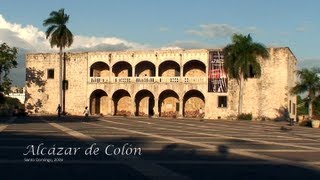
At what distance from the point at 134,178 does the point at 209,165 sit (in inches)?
117

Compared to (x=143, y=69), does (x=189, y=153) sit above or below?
below

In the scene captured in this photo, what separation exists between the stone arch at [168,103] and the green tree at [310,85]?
12514mm

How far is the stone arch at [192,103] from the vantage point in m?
54.4

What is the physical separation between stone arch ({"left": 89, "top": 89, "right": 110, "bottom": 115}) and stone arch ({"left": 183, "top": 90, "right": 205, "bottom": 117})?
8.96 meters

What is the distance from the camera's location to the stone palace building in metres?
50.9

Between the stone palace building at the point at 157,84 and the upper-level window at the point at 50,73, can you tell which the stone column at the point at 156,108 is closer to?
the stone palace building at the point at 157,84

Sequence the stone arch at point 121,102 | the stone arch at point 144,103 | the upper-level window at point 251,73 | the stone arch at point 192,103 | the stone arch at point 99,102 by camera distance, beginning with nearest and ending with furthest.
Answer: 1. the upper-level window at point 251,73
2. the stone arch at point 192,103
3. the stone arch at point 144,103
4. the stone arch at point 121,102
5. the stone arch at point 99,102

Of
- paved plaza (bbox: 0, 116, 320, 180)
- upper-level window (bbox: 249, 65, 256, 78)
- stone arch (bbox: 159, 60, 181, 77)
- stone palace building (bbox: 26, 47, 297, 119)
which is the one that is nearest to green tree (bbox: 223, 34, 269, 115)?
upper-level window (bbox: 249, 65, 256, 78)

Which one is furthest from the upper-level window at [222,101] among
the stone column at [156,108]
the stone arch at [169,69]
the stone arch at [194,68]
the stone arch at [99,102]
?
the stone arch at [99,102]

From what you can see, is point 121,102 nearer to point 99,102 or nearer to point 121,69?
point 99,102

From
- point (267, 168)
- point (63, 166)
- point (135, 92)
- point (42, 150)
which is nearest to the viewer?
point (63, 166)

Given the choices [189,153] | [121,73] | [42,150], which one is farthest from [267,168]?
[121,73]

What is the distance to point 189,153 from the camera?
15.6m

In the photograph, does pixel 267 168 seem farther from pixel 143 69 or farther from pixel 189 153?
pixel 143 69
